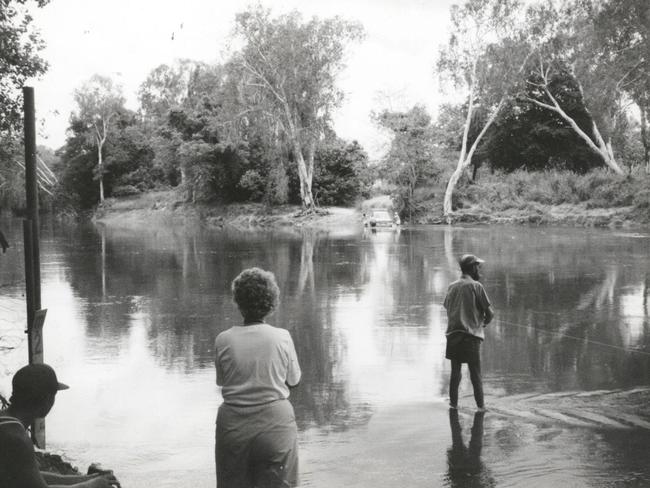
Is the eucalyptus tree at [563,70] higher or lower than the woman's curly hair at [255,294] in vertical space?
higher

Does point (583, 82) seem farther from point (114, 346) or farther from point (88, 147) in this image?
point (88, 147)

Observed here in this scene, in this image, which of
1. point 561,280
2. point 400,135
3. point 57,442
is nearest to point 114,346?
point 57,442

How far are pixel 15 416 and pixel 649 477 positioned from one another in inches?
192

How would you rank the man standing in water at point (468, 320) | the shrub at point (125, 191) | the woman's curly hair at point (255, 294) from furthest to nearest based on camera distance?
the shrub at point (125, 191)
the man standing in water at point (468, 320)
the woman's curly hair at point (255, 294)

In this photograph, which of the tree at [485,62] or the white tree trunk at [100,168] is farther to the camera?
the white tree trunk at [100,168]

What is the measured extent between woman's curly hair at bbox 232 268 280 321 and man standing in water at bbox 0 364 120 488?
1389 mm

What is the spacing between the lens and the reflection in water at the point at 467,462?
603 cm

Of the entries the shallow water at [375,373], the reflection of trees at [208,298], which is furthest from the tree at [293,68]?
the shallow water at [375,373]

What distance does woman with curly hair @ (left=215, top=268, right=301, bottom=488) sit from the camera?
4.24m

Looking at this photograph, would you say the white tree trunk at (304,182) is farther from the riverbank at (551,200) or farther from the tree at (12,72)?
the tree at (12,72)

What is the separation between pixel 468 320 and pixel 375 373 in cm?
232

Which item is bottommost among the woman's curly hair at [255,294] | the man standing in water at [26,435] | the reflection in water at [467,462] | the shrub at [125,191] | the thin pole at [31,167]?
the reflection in water at [467,462]

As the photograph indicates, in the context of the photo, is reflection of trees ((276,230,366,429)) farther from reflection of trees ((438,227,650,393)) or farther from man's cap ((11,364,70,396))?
man's cap ((11,364,70,396))

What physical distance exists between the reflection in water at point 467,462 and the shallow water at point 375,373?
0.08 feet
